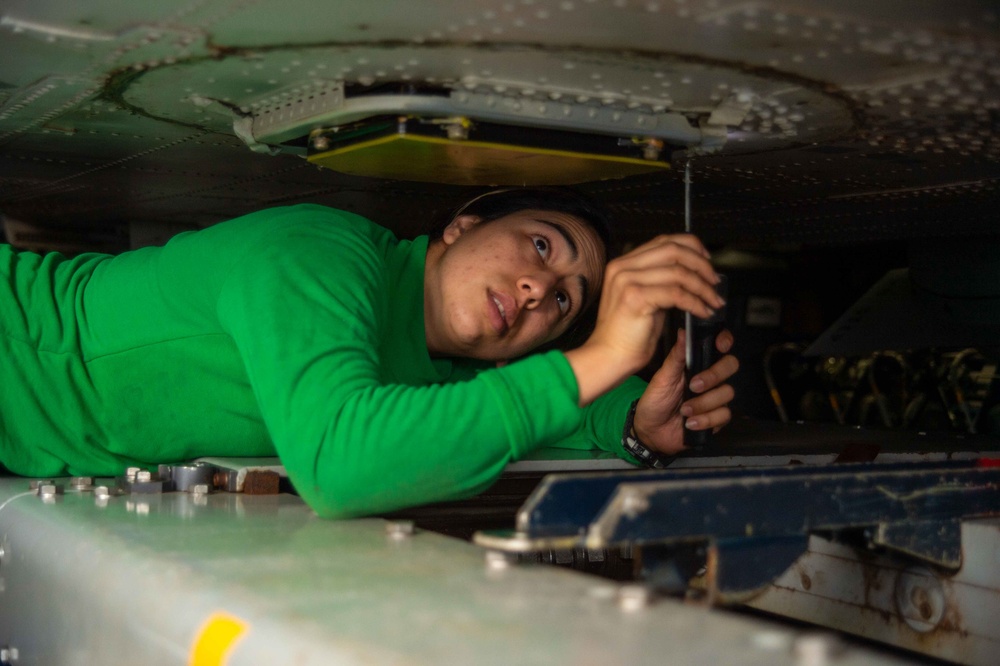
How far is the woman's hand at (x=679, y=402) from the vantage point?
2.05 m

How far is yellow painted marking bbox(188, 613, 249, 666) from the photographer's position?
0.89 metres

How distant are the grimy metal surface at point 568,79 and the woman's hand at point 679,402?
1.42 feet

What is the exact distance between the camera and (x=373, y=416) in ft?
4.15

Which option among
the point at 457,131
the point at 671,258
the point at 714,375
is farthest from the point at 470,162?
the point at 714,375

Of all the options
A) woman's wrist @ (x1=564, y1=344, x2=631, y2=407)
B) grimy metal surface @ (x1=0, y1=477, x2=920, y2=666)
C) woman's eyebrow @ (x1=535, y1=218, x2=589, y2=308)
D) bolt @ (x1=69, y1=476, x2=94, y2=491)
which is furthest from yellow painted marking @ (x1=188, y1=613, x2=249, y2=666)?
woman's eyebrow @ (x1=535, y1=218, x2=589, y2=308)

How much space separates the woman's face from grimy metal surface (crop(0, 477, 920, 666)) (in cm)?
56

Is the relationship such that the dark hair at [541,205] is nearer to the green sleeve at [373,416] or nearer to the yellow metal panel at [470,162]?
the yellow metal panel at [470,162]

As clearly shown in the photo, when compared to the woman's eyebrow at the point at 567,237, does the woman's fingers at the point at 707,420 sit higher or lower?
lower

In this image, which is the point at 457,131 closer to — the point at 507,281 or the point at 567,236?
the point at 507,281

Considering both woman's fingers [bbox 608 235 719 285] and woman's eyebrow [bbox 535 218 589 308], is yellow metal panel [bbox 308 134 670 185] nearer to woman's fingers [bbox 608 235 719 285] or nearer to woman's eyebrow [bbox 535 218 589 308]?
woman's eyebrow [bbox 535 218 589 308]

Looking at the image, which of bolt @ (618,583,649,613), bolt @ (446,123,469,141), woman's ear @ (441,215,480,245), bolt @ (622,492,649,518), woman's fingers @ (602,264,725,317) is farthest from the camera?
woman's ear @ (441,215,480,245)

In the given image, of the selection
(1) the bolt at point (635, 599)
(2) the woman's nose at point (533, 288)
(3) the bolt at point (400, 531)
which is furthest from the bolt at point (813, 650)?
(2) the woman's nose at point (533, 288)

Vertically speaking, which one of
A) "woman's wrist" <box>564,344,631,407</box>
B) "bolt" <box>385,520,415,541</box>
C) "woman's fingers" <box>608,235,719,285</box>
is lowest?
"bolt" <box>385,520,415,541</box>

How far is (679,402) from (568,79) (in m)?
0.91
